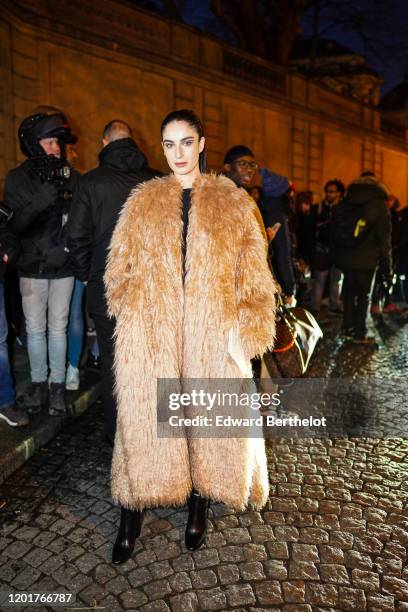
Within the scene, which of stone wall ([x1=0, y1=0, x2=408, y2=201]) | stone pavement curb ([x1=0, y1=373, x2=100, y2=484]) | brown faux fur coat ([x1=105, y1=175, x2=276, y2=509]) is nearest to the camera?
brown faux fur coat ([x1=105, y1=175, x2=276, y2=509])

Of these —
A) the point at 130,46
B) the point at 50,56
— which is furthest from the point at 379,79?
the point at 50,56

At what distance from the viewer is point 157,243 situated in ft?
8.41

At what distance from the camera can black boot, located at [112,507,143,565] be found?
8.76ft

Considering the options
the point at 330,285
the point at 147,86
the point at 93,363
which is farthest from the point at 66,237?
the point at 147,86

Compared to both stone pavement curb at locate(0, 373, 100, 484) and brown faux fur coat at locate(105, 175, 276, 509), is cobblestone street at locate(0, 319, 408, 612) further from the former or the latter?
brown faux fur coat at locate(105, 175, 276, 509)

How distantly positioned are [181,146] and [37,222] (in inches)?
71.0

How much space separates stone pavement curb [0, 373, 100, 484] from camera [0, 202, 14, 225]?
143 cm

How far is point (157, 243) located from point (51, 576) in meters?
1.57

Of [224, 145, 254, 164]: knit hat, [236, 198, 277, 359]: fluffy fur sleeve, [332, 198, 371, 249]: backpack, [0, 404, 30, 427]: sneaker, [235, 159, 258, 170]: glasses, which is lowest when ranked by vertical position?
[0, 404, 30, 427]: sneaker

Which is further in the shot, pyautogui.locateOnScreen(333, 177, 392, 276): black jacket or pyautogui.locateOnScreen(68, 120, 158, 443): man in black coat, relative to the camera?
pyautogui.locateOnScreen(333, 177, 392, 276): black jacket

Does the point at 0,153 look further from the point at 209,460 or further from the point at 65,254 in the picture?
the point at 209,460

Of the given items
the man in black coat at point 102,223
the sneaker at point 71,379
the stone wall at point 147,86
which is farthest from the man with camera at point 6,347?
the stone wall at point 147,86

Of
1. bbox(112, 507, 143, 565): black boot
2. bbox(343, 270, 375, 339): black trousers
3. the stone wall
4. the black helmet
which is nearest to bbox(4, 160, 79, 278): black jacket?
the black helmet

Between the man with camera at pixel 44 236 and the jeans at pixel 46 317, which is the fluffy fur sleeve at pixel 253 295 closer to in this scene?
the man with camera at pixel 44 236
